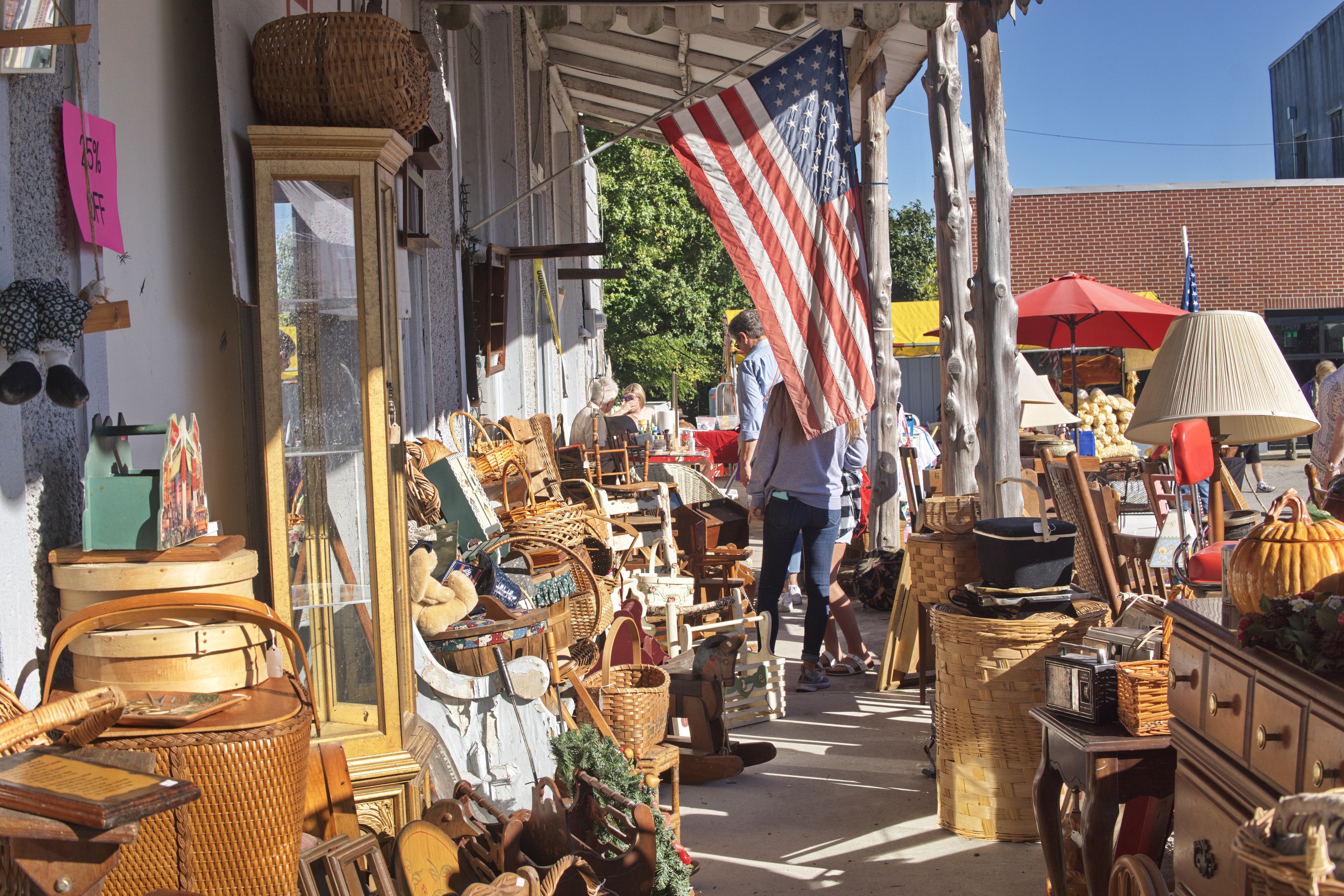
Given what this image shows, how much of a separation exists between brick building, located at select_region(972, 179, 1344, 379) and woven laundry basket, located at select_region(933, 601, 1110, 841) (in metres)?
18.1

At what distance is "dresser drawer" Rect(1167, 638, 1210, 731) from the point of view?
2.09 metres

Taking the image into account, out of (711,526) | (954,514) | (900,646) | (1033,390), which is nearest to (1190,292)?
(1033,390)

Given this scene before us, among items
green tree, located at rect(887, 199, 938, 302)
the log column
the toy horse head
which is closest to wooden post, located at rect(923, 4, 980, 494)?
the log column

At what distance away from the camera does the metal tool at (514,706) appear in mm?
3182

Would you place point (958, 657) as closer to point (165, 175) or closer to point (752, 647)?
point (752, 647)

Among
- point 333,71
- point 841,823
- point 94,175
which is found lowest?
point 841,823

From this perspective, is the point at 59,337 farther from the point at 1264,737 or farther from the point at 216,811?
the point at 1264,737

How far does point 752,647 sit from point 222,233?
10.1 ft

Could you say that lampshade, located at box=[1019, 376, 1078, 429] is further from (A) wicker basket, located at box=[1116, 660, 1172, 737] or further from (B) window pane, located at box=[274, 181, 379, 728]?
(B) window pane, located at box=[274, 181, 379, 728]

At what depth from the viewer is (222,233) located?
2961 millimetres

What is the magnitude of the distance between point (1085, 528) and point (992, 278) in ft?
6.47

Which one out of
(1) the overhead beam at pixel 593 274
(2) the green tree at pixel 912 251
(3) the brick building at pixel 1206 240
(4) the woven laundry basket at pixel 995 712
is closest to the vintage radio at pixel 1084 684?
(4) the woven laundry basket at pixel 995 712

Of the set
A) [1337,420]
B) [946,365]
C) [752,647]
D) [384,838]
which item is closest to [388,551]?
[384,838]

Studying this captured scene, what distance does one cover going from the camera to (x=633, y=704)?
3.52 metres
